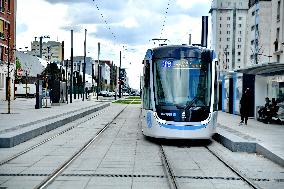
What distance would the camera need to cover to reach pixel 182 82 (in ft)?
49.8

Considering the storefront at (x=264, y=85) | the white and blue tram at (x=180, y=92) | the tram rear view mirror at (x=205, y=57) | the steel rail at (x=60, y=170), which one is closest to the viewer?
the steel rail at (x=60, y=170)

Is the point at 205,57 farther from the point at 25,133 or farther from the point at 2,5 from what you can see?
the point at 2,5

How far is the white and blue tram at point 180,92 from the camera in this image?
14.8 metres

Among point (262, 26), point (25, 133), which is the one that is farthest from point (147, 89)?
point (262, 26)

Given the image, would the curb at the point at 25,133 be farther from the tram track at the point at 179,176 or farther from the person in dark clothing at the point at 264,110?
the person in dark clothing at the point at 264,110

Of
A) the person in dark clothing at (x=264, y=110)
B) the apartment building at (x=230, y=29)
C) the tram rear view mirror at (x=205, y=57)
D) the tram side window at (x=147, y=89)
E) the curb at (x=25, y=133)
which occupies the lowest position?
the curb at (x=25, y=133)

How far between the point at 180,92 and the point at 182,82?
0.34 metres

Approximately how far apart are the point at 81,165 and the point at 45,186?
2.53m

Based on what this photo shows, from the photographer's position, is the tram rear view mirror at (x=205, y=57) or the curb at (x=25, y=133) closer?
the curb at (x=25, y=133)

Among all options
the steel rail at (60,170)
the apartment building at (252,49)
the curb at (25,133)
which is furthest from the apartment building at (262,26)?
the steel rail at (60,170)

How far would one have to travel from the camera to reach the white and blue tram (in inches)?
582

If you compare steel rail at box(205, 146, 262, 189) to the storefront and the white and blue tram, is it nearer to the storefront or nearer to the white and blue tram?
the white and blue tram

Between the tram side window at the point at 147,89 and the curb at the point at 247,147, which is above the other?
the tram side window at the point at 147,89

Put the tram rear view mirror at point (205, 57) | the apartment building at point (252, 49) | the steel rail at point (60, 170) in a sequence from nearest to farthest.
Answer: the steel rail at point (60, 170) → the tram rear view mirror at point (205, 57) → the apartment building at point (252, 49)
